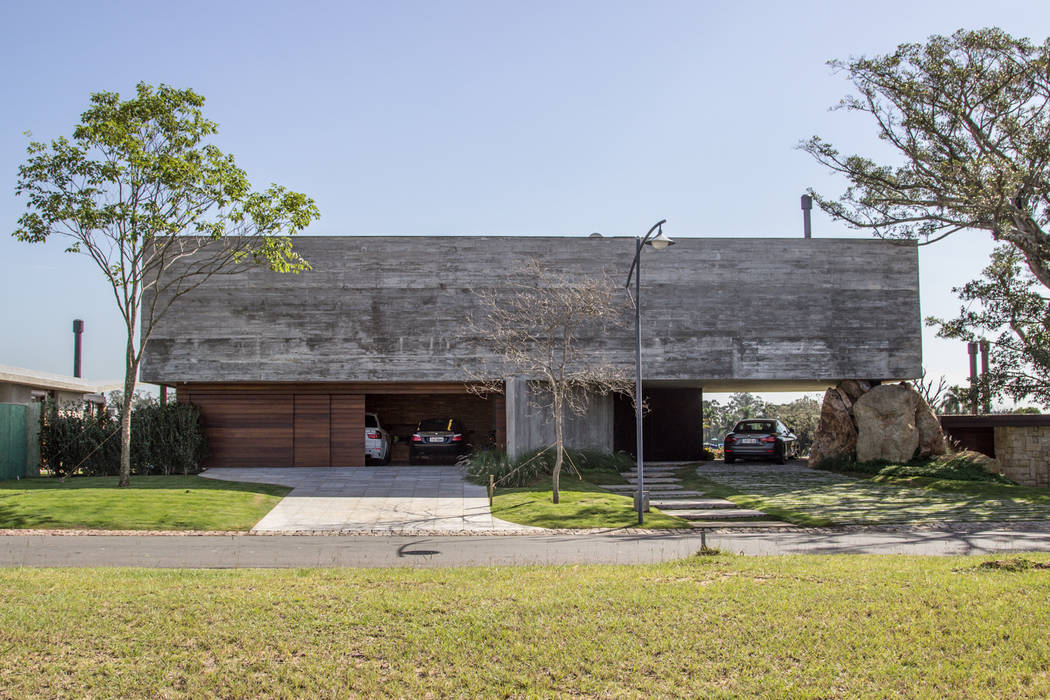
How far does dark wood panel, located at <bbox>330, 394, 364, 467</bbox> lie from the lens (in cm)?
2398

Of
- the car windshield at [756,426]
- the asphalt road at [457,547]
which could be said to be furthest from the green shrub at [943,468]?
the asphalt road at [457,547]

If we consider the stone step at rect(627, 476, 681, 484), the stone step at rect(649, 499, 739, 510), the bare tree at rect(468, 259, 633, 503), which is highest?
the bare tree at rect(468, 259, 633, 503)

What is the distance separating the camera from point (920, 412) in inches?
933

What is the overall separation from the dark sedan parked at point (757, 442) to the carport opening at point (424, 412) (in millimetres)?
8528

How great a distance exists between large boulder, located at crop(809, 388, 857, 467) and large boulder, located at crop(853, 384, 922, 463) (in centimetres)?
76

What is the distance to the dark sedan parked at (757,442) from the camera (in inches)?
1057

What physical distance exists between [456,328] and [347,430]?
4907 millimetres

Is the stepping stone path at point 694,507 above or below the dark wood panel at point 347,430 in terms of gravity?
below

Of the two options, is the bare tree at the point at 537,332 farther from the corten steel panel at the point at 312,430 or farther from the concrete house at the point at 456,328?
the corten steel panel at the point at 312,430

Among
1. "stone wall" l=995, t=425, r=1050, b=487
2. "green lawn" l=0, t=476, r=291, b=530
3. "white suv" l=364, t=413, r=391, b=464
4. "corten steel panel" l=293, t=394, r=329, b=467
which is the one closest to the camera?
"green lawn" l=0, t=476, r=291, b=530

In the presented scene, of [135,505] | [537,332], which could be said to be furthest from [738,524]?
[135,505]

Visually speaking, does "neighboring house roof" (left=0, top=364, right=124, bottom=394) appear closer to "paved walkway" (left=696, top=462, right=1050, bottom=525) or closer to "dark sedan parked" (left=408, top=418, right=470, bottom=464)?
"dark sedan parked" (left=408, top=418, right=470, bottom=464)

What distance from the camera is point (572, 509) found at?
53.3 feet

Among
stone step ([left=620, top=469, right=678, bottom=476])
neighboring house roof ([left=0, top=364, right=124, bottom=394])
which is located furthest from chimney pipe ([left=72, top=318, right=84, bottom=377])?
stone step ([left=620, top=469, right=678, bottom=476])
